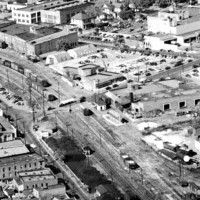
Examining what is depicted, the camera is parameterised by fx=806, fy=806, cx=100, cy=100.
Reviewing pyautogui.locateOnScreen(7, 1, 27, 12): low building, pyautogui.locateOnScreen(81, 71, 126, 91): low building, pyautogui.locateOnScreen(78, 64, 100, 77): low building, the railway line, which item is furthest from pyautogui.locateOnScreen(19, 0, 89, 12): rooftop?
the railway line

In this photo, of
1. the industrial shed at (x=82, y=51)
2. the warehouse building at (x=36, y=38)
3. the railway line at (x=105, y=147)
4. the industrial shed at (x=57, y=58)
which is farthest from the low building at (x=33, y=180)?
Answer: the warehouse building at (x=36, y=38)

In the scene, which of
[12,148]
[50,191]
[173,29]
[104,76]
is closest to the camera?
[50,191]

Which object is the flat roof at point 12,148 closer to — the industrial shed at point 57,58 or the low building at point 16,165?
the low building at point 16,165

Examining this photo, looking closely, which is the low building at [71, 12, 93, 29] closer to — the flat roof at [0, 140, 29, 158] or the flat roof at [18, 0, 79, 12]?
the flat roof at [18, 0, 79, 12]

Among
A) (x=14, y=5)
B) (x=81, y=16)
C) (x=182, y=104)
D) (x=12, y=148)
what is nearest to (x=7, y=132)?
(x=12, y=148)

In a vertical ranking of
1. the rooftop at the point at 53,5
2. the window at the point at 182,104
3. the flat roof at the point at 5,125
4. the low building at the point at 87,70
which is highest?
the rooftop at the point at 53,5

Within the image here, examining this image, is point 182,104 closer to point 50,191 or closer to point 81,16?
point 50,191
